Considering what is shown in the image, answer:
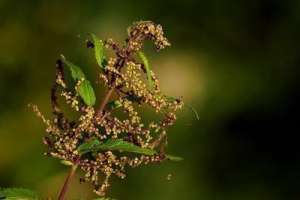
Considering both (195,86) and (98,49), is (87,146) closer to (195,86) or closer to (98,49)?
(98,49)

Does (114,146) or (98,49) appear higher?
(98,49)

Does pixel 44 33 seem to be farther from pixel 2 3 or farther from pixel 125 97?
pixel 125 97

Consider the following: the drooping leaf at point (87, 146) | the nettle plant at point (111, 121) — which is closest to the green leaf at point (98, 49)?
the nettle plant at point (111, 121)

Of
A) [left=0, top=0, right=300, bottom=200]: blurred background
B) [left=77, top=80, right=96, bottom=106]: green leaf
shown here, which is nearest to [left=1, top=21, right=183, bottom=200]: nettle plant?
[left=77, top=80, right=96, bottom=106]: green leaf

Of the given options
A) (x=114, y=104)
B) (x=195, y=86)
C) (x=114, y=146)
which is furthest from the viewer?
(x=195, y=86)

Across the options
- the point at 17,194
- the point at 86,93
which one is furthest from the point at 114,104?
the point at 17,194

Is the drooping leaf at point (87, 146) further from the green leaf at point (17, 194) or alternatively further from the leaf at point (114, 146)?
the green leaf at point (17, 194)
